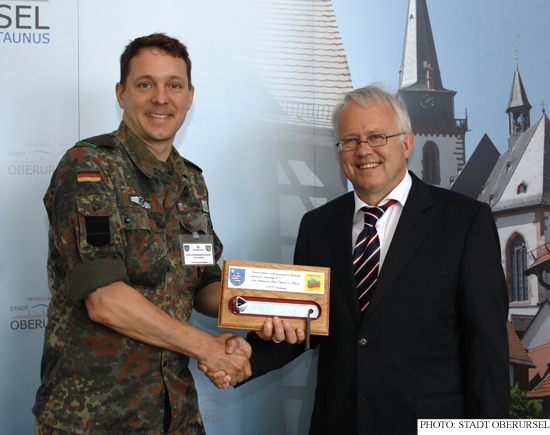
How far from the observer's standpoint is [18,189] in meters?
3.03

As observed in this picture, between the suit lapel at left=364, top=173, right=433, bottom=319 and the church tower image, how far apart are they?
134 cm

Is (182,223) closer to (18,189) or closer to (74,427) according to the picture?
(74,427)

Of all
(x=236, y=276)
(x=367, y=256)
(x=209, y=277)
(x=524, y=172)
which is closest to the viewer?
A: (x=236, y=276)

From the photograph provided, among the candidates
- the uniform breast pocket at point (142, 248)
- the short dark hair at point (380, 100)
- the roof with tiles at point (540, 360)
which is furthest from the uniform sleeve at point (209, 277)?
the roof with tiles at point (540, 360)

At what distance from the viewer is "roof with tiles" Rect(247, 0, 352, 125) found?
10.7 feet

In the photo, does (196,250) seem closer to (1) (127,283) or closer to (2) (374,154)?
(1) (127,283)

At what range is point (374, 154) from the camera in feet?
6.94

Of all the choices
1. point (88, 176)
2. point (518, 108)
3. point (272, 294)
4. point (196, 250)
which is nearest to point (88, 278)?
point (88, 176)

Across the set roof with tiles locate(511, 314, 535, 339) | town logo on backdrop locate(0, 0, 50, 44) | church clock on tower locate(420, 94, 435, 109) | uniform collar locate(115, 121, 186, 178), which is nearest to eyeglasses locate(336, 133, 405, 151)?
uniform collar locate(115, 121, 186, 178)

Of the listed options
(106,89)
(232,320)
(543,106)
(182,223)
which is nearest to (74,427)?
(232,320)

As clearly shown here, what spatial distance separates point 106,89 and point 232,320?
80.6 inches

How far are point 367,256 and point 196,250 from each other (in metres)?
0.80

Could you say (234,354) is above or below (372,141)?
below

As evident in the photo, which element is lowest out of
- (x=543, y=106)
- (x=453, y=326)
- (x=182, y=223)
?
(x=453, y=326)
